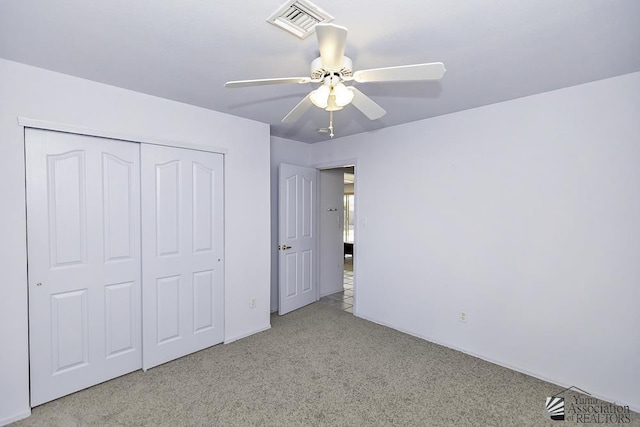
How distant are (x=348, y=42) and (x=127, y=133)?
1940 mm

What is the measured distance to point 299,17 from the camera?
4.97 feet

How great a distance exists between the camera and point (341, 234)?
203 inches

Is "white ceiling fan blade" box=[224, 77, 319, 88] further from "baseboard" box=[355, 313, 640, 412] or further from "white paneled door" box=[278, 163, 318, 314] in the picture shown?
"baseboard" box=[355, 313, 640, 412]

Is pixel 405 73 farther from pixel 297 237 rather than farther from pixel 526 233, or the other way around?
pixel 297 237

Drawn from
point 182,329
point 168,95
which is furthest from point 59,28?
point 182,329

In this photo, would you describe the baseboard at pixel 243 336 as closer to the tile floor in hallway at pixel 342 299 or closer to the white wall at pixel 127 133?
the white wall at pixel 127 133

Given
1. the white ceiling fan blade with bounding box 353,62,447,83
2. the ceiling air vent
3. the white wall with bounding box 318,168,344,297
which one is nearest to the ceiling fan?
the white ceiling fan blade with bounding box 353,62,447,83

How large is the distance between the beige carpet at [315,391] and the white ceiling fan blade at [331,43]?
86.6 inches

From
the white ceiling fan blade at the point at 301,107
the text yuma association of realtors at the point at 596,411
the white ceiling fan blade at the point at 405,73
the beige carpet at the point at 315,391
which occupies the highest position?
the white ceiling fan blade at the point at 405,73

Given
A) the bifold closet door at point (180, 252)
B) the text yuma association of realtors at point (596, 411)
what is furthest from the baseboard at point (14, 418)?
the text yuma association of realtors at point (596, 411)

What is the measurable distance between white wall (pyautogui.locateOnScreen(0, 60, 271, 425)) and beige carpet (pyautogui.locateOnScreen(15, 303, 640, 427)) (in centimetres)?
40

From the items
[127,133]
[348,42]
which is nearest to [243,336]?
[127,133]

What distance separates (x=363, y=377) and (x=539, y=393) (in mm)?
1357

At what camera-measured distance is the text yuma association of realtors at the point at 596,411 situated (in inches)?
81.9
